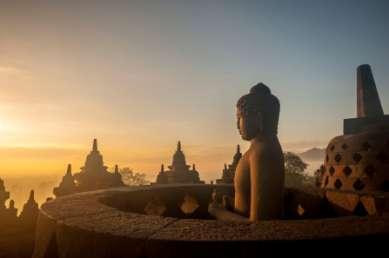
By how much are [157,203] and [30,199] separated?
10015 millimetres

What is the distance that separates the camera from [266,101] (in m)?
3.57

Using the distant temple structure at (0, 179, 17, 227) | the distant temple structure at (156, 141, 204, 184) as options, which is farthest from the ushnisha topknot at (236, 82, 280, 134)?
the distant temple structure at (156, 141, 204, 184)

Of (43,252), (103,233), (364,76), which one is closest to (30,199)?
(43,252)

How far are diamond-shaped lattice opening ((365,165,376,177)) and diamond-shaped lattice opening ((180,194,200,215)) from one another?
3.27m

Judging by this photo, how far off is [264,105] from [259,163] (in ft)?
2.60

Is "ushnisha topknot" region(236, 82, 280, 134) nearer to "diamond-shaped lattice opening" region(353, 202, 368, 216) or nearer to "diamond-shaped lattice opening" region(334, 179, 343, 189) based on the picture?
"diamond-shaped lattice opening" region(353, 202, 368, 216)

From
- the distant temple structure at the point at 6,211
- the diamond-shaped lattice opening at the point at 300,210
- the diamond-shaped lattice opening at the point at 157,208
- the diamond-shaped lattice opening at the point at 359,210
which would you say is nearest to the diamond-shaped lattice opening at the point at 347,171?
the diamond-shaped lattice opening at the point at 300,210

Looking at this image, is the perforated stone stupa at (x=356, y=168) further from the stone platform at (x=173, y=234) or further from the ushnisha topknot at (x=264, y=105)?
the stone platform at (x=173, y=234)

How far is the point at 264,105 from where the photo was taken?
356 centimetres

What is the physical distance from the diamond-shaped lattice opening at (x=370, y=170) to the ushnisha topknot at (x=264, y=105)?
3.00 meters

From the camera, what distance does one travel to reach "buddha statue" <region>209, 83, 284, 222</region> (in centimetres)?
306

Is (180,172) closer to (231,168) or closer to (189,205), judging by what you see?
(231,168)

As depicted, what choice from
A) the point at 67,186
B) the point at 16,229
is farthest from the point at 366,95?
the point at 67,186

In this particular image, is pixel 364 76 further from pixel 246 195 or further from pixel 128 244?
pixel 128 244
